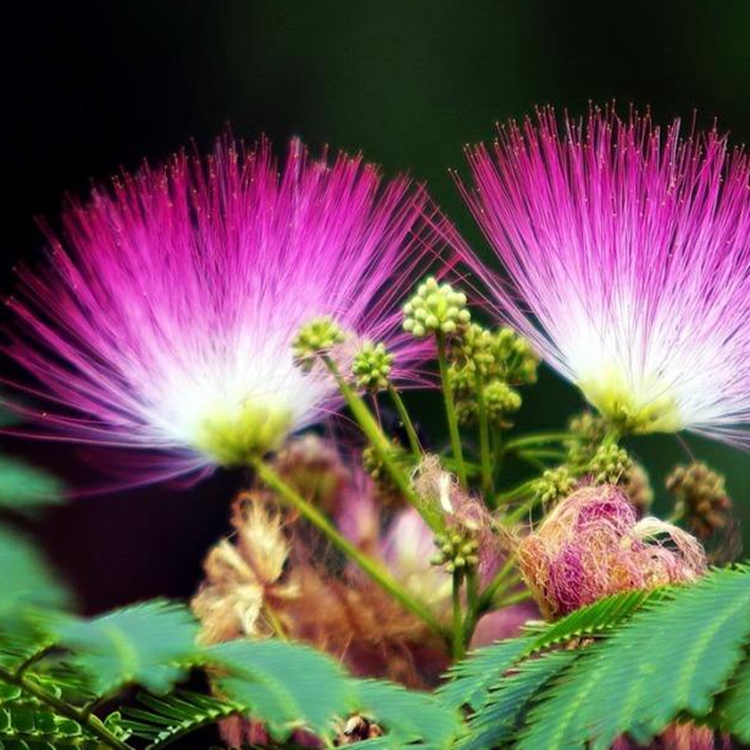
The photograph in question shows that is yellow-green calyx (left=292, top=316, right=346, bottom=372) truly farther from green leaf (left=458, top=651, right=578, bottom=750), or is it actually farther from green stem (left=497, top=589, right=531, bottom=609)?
green leaf (left=458, top=651, right=578, bottom=750)

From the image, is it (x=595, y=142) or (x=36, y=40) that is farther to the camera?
(x=36, y=40)

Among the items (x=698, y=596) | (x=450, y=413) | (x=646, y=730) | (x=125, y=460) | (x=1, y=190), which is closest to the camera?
(x=646, y=730)

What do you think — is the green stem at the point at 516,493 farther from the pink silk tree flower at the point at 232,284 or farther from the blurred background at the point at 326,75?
the blurred background at the point at 326,75

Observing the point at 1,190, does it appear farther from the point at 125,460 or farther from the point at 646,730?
the point at 646,730

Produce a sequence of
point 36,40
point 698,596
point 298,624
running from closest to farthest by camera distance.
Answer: point 698,596, point 298,624, point 36,40

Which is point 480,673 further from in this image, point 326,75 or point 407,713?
point 326,75

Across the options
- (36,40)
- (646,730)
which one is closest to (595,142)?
(646,730)
